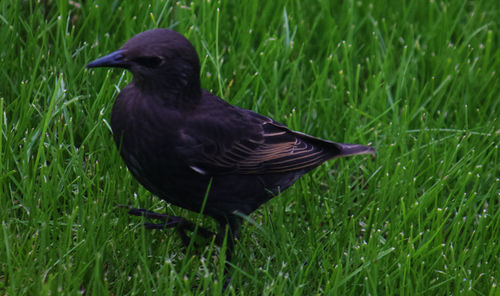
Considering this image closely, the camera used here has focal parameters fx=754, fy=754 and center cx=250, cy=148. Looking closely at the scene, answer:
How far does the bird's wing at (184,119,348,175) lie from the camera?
12.0ft

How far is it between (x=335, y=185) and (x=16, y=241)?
1929 mm

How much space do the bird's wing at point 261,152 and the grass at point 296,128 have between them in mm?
222

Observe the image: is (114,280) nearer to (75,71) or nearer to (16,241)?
(16,241)

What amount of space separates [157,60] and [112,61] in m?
0.21

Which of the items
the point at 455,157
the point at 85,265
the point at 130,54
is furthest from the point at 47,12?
the point at 455,157

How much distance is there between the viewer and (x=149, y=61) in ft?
11.2

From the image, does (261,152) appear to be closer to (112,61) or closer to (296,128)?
(296,128)

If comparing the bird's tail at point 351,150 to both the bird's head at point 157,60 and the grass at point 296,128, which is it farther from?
the bird's head at point 157,60

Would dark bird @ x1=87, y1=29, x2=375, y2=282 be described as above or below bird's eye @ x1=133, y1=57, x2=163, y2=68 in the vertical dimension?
below

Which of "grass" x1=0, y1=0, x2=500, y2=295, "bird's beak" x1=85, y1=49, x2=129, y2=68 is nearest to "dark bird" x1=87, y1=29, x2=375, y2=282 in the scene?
"bird's beak" x1=85, y1=49, x2=129, y2=68

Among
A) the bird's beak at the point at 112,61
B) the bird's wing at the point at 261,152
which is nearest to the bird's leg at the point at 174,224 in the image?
the bird's wing at the point at 261,152

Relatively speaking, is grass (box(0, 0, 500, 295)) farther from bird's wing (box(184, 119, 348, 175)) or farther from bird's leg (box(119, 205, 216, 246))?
bird's wing (box(184, 119, 348, 175))

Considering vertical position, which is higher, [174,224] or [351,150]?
[351,150]

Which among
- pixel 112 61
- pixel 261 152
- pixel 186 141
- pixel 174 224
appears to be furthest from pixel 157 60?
pixel 174 224
